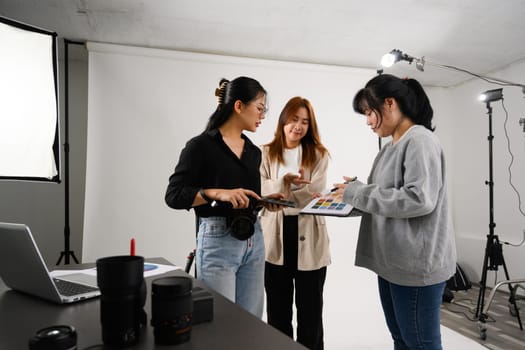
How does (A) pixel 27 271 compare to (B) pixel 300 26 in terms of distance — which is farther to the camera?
(B) pixel 300 26

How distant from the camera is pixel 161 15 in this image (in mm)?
2732

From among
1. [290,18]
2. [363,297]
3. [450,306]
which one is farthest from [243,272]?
[450,306]

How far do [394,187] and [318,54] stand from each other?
2.39 m

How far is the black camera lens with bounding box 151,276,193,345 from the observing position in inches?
23.4

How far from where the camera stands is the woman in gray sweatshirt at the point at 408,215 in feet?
4.16

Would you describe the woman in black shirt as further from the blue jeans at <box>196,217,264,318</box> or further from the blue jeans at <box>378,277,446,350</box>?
the blue jeans at <box>378,277,446,350</box>

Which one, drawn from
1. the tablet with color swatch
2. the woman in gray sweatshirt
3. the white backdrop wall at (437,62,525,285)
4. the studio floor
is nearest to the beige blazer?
the tablet with color swatch

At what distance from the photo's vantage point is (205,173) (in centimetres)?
138

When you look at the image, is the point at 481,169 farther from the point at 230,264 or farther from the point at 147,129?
→ the point at 230,264

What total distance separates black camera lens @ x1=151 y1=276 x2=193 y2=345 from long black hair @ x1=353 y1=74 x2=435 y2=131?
1104 millimetres

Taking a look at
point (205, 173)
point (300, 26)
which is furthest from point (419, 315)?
point (300, 26)

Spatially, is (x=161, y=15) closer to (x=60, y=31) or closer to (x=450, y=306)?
(x=60, y=31)

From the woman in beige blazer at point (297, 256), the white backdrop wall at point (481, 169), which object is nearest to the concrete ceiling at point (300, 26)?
the white backdrop wall at point (481, 169)

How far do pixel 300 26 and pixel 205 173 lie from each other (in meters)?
1.95
